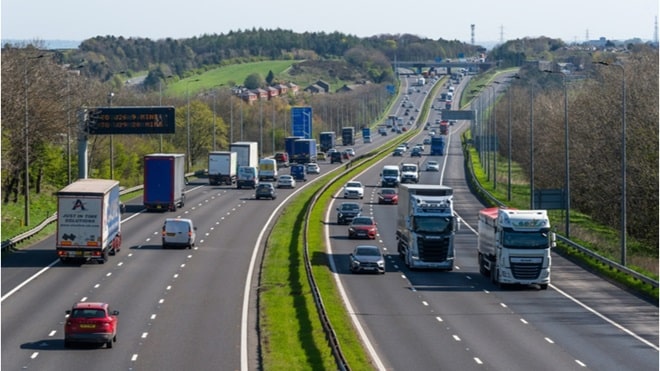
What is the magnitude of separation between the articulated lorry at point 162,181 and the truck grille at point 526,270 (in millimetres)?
33944

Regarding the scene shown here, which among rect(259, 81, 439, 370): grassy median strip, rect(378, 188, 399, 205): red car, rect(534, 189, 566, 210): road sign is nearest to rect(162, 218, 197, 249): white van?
rect(259, 81, 439, 370): grassy median strip

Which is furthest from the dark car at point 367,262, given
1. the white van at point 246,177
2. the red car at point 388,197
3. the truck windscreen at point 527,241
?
the white van at point 246,177

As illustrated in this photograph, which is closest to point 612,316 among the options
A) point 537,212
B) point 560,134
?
point 537,212

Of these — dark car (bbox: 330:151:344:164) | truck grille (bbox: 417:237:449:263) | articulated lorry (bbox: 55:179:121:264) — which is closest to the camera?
articulated lorry (bbox: 55:179:121:264)

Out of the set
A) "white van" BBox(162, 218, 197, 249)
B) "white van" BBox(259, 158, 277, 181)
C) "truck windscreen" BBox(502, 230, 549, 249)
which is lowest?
"white van" BBox(162, 218, 197, 249)

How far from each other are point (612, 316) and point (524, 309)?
3.41m

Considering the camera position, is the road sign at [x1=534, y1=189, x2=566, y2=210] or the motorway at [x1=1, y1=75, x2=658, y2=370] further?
the road sign at [x1=534, y1=189, x2=566, y2=210]

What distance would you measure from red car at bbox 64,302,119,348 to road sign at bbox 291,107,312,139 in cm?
14219

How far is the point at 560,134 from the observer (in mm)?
108875

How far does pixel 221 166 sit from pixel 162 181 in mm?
30620

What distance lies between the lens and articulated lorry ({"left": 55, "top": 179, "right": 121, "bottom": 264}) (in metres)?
57.6

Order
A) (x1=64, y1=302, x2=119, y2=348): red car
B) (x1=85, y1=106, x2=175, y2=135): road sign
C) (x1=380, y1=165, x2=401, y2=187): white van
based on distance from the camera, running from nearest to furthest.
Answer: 1. (x1=64, y1=302, x2=119, y2=348): red car
2. (x1=85, y1=106, x2=175, y2=135): road sign
3. (x1=380, y1=165, x2=401, y2=187): white van

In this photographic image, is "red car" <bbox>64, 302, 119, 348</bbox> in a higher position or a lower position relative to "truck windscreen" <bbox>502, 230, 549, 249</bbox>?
lower

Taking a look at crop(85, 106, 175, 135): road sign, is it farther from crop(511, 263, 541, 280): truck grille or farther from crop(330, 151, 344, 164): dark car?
crop(330, 151, 344, 164): dark car
